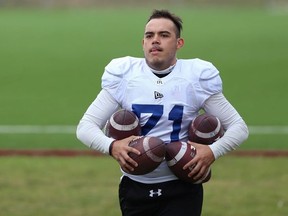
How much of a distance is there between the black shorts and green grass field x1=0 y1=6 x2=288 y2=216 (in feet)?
9.03

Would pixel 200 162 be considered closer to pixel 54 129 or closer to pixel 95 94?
pixel 54 129

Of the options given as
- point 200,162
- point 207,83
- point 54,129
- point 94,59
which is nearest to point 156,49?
point 207,83

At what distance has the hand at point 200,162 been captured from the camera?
251 inches

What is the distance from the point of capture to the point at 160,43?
255 inches

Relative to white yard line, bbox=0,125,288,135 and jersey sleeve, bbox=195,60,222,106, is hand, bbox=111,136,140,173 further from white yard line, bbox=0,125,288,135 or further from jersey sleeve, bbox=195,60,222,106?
white yard line, bbox=0,125,288,135

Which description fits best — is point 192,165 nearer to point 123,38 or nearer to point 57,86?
point 57,86

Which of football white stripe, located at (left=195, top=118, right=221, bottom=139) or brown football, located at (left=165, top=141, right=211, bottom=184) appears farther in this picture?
football white stripe, located at (left=195, top=118, right=221, bottom=139)

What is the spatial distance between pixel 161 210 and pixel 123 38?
25.5 m

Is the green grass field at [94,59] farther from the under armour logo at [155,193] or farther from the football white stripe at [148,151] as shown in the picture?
the football white stripe at [148,151]

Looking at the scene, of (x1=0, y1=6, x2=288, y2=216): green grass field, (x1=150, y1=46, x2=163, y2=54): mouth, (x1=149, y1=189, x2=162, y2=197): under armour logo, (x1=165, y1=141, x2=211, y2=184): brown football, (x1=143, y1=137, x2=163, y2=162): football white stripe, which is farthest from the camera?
(x1=0, y1=6, x2=288, y2=216): green grass field

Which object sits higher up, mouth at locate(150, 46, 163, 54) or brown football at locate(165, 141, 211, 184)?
mouth at locate(150, 46, 163, 54)

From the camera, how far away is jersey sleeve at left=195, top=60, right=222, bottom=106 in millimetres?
6559

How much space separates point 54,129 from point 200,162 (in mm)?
8836

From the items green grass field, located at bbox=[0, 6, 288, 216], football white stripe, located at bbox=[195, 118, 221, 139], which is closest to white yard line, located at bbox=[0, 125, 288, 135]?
green grass field, located at bbox=[0, 6, 288, 216]
